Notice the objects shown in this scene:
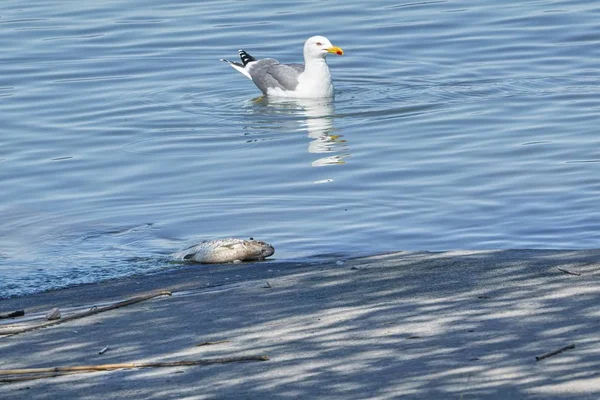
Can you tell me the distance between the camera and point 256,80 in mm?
16469

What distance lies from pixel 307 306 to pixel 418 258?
1609 mm

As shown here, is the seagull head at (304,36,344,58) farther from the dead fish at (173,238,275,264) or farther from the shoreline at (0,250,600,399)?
the shoreline at (0,250,600,399)

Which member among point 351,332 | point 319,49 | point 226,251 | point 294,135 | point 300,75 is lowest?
point 294,135

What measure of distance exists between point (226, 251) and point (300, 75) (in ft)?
24.9

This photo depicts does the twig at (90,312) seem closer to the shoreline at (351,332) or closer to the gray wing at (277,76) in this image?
the shoreline at (351,332)

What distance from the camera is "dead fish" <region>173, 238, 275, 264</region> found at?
8.90m

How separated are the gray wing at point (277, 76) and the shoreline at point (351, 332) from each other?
8.13 meters

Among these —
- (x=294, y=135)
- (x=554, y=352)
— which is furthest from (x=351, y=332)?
(x=294, y=135)

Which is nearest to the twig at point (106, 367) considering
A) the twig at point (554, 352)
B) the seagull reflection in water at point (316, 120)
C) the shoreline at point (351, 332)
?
the shoreline at point (351, 332)

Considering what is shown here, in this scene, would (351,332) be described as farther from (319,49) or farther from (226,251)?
(319,49)

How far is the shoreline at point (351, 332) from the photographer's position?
5359 millimetres

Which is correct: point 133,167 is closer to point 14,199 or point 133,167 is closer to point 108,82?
point 14,199

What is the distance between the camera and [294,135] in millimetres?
14102

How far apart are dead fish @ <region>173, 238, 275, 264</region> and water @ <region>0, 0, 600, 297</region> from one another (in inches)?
10.2
